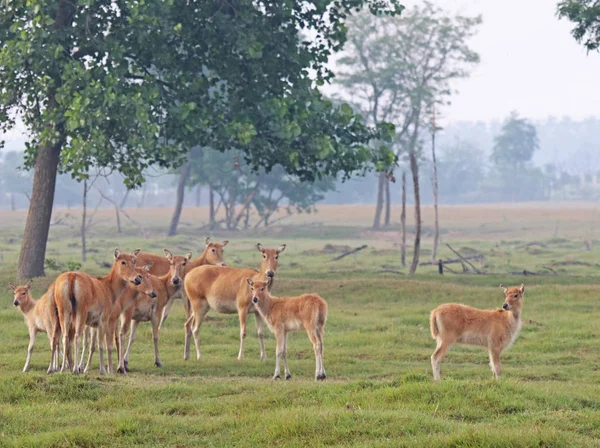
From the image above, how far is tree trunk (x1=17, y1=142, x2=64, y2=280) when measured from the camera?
24.4 m

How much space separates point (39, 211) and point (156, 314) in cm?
1039

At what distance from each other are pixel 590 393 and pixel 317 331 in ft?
13.2

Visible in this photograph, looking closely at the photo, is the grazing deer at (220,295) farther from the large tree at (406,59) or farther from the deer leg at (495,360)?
the large tree at (406,59)

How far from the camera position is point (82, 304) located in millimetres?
13109

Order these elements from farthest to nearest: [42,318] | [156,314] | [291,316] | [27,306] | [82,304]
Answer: [156,314], [27,306], [291,316], [42,318], [82,304]

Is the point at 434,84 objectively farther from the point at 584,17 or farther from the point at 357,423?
the point at 357,423

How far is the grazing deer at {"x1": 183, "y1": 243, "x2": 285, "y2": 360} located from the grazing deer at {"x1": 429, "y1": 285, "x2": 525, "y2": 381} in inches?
132

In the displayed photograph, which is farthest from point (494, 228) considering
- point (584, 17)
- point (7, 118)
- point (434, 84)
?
point (7, 118)

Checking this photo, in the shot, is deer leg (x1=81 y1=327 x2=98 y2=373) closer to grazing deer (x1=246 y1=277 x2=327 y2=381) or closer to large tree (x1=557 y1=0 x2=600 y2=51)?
grazing deer (x1=246 y1=277 x2=327 y2=381)

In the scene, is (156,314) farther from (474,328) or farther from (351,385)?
(474,328)

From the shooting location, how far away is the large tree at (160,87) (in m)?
21.8

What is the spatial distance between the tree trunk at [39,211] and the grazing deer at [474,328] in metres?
13.8

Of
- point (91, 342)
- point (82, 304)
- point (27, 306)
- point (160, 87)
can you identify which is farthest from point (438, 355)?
point (160, 87)

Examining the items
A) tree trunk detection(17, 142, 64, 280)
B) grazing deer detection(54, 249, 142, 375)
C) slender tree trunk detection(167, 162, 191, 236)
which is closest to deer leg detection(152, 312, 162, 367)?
grazing deer detection(54, 249, 142, 375)
